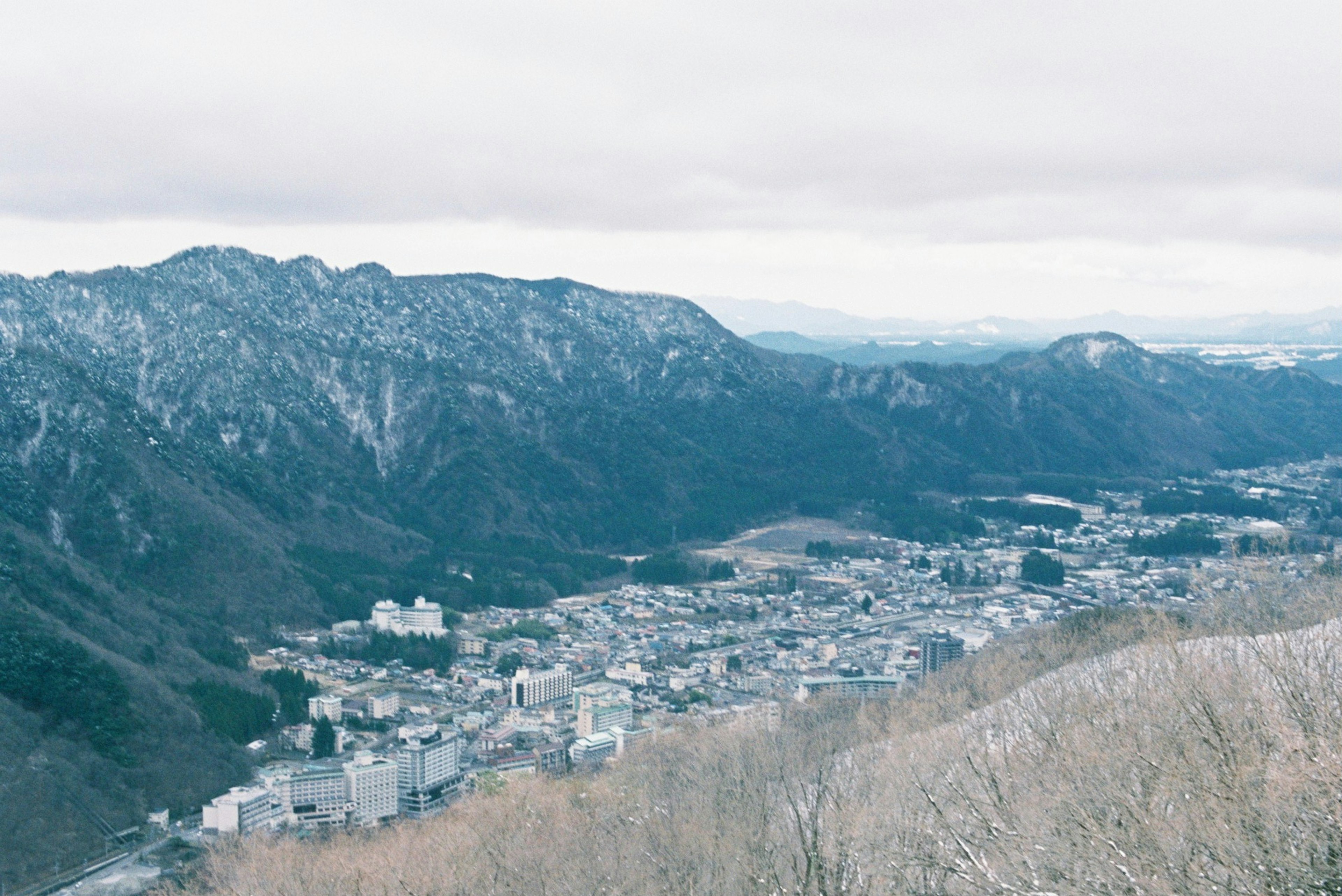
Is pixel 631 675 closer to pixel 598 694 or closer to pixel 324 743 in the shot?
pixel 598 694

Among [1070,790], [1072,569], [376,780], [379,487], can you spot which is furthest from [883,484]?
[1070,790]

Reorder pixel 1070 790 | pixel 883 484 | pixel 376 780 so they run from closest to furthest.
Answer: pixel 1070 790 → pixel 376 780 → pixel 883 484

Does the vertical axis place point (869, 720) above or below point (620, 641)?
above

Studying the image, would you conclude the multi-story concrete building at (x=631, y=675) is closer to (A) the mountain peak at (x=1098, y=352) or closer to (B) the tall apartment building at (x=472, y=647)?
(B) the tall apartment building at (x=472, y=647)

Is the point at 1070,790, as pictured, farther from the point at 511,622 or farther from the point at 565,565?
the point at 565,565

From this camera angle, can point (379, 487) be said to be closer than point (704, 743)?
No

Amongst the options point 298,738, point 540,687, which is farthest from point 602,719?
point 298,738

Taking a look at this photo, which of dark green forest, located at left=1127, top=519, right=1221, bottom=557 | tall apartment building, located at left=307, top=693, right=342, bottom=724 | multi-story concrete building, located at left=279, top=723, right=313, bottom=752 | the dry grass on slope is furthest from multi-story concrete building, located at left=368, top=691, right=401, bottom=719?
dark green forest, located at left=1127, top=519, right=1221, bottom=557
